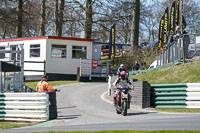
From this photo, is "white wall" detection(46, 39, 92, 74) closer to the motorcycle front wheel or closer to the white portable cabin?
the white portable cabin

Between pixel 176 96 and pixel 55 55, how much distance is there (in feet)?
60.6

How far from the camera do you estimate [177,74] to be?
19.1 meters

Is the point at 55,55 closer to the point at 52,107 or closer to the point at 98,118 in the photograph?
the point at 52,107

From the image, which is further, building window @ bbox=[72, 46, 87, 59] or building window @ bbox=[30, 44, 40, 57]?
building window @ bbox=[72, 46, 87, 59]

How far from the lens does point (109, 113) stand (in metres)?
15.4

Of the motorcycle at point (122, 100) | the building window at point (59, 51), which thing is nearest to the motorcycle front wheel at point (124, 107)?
the motorcycle at point (122, 100)

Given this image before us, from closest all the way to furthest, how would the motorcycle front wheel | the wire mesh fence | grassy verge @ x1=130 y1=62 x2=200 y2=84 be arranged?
the motorcycle front wheel, grassy verge @ x1=130 y1=62 x2=200 y2=84, the wire mesh fence

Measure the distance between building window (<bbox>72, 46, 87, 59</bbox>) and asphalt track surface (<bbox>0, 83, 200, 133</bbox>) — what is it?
9.99 metres

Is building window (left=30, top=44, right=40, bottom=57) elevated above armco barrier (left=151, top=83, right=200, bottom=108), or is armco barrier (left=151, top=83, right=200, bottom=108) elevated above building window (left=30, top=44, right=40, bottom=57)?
building window (left=30, top=44, right=40, bottom=57)

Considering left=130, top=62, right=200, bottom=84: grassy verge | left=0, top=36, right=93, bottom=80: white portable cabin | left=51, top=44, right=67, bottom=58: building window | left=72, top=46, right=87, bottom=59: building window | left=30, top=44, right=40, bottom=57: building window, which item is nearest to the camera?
left=130, top=62, right=200, bottom=84: grassy verge

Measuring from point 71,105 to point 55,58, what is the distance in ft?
47.8

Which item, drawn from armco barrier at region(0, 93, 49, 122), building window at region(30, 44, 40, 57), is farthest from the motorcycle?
building window at region(30, 44, 40, 57)

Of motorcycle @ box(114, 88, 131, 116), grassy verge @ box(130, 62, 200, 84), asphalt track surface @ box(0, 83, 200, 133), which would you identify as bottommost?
asphalt track surface @ box(0, 83, 200, 133)

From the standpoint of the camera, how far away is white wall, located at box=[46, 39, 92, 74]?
32406mm
